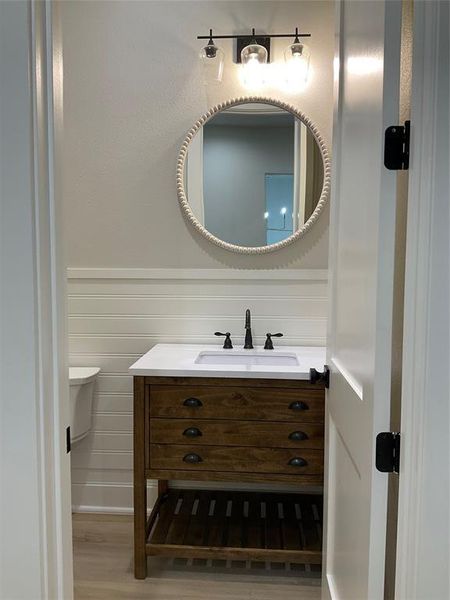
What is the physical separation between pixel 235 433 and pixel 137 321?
0.90 metres

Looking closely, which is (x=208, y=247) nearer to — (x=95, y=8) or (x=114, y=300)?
(x=114, y=300)

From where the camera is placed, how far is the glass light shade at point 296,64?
236 cm

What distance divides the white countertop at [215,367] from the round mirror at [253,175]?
1.92ft

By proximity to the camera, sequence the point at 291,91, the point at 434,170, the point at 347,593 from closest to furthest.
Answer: the point at 434,170 → the point at 347,593 → the point at 291,91

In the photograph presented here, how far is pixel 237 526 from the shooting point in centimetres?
224

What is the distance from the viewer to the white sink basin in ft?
7.66

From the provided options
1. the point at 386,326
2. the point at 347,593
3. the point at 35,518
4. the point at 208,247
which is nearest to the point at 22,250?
the point at 35,518

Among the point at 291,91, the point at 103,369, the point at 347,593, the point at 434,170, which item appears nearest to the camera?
the point at 434,170

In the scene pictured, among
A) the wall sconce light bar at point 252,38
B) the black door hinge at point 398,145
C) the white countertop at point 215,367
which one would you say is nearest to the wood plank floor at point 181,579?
the white countertop at point 215,367

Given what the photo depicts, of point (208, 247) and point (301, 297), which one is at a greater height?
point (208, 247)

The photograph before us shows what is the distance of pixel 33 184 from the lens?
0.90 m

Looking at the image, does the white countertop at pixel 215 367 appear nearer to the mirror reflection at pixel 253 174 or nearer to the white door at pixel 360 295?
the white door at pixel 360 295

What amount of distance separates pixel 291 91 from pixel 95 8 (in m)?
1.12

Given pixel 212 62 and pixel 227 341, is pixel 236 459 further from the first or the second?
pixel 212 62
